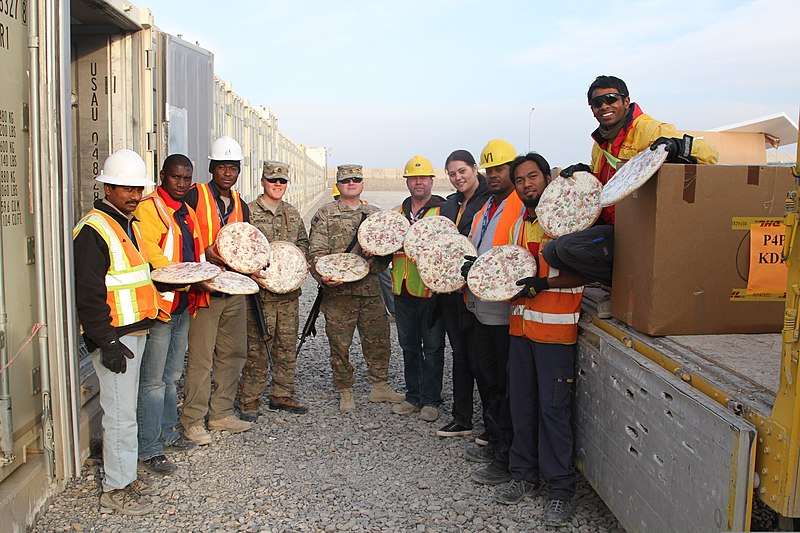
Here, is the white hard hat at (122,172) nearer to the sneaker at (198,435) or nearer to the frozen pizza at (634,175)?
the sneaker at (198,435)

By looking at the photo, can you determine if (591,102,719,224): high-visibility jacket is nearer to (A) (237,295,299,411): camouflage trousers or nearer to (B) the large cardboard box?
(B) the large cardboard box

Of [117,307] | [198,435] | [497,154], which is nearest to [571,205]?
[497,154]

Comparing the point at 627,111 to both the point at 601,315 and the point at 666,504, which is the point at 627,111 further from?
the point at 666,504

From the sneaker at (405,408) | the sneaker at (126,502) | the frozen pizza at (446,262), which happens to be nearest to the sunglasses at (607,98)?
the frozen pizza at (446,262)

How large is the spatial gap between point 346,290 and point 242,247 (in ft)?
3.42

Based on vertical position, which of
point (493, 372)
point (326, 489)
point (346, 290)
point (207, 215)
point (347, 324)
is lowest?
point (326, 489)

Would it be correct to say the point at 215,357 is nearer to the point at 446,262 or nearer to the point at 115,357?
the point at 115,357

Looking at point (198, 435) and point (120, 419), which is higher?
point (120, 419)

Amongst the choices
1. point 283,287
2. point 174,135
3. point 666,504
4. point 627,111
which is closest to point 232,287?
point 283,287

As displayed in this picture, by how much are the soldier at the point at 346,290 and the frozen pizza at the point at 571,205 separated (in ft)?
6.90

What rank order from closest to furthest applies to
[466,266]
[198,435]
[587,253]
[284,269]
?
1. [587,253]
2. [466,266]
3. [198,435]
4. [284,269]

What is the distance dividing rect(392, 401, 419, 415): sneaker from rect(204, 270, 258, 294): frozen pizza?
1.70m

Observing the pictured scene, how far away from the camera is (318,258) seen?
561 centimetres

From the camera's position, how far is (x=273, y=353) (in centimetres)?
569
